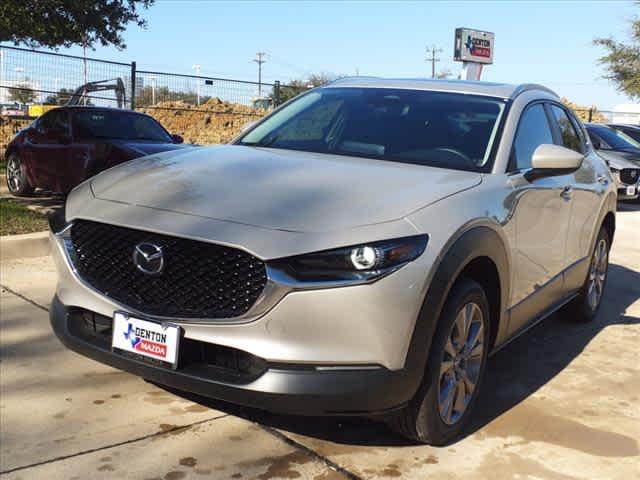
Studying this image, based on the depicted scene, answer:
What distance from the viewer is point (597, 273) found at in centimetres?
575

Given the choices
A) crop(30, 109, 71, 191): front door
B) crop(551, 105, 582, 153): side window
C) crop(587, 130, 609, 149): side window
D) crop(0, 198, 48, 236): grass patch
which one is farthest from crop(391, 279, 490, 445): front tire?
crop(587, 130, 609, 149): side window

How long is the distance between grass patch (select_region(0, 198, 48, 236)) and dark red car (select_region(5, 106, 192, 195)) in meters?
0.90

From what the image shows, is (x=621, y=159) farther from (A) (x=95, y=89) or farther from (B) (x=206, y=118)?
(B) (x=206, y=118)

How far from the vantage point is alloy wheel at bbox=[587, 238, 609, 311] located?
5.59 meters

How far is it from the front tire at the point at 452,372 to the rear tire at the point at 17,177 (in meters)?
8.75

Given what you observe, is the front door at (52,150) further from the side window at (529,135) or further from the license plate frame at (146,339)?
the license plate frame at (146,339)

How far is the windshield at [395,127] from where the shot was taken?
3910 mm

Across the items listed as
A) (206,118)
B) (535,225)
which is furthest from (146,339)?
(206,118)

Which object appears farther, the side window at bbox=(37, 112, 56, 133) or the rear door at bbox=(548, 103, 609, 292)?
the side window at bbox=(37, 112, 56, 133)

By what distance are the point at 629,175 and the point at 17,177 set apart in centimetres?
987

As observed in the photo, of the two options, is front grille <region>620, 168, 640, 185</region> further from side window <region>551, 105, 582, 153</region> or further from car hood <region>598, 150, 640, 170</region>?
side window <region>551, 105, 582, 153</region>

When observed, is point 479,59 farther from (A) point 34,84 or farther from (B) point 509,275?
(B) point 509,275

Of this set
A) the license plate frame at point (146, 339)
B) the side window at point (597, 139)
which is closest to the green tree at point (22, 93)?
the side window at point (597, 139)

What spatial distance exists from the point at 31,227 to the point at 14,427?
444cm
